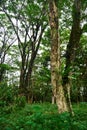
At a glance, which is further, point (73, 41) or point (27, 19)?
point (27, 19)

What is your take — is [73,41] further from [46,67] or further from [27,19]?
[27,19]

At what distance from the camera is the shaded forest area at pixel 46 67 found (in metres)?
7.84

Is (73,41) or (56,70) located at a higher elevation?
(73,41)

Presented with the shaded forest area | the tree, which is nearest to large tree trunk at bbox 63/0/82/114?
the shaded forest area

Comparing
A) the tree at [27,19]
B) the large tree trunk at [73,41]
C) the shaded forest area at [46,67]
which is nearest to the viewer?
the shaded forest area at [46,67]

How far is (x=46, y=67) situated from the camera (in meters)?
11.6

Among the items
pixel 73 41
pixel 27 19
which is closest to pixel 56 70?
pixel 73 41

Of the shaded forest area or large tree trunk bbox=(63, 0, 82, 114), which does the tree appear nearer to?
the shaded forest area

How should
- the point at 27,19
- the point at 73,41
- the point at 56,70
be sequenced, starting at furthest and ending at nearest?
the point at 27,19 < the point at 73,41 < the point at 56,70

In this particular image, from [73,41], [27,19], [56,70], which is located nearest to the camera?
[56,70]

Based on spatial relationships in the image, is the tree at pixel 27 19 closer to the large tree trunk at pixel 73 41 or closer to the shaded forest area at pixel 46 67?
the shaded forest area at pixel 46 67

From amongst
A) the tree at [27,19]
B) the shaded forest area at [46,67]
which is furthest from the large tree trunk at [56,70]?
the tree at [27,19]

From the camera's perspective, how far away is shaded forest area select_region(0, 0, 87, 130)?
7.84m

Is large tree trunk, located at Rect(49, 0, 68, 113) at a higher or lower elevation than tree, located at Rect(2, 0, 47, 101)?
lower
